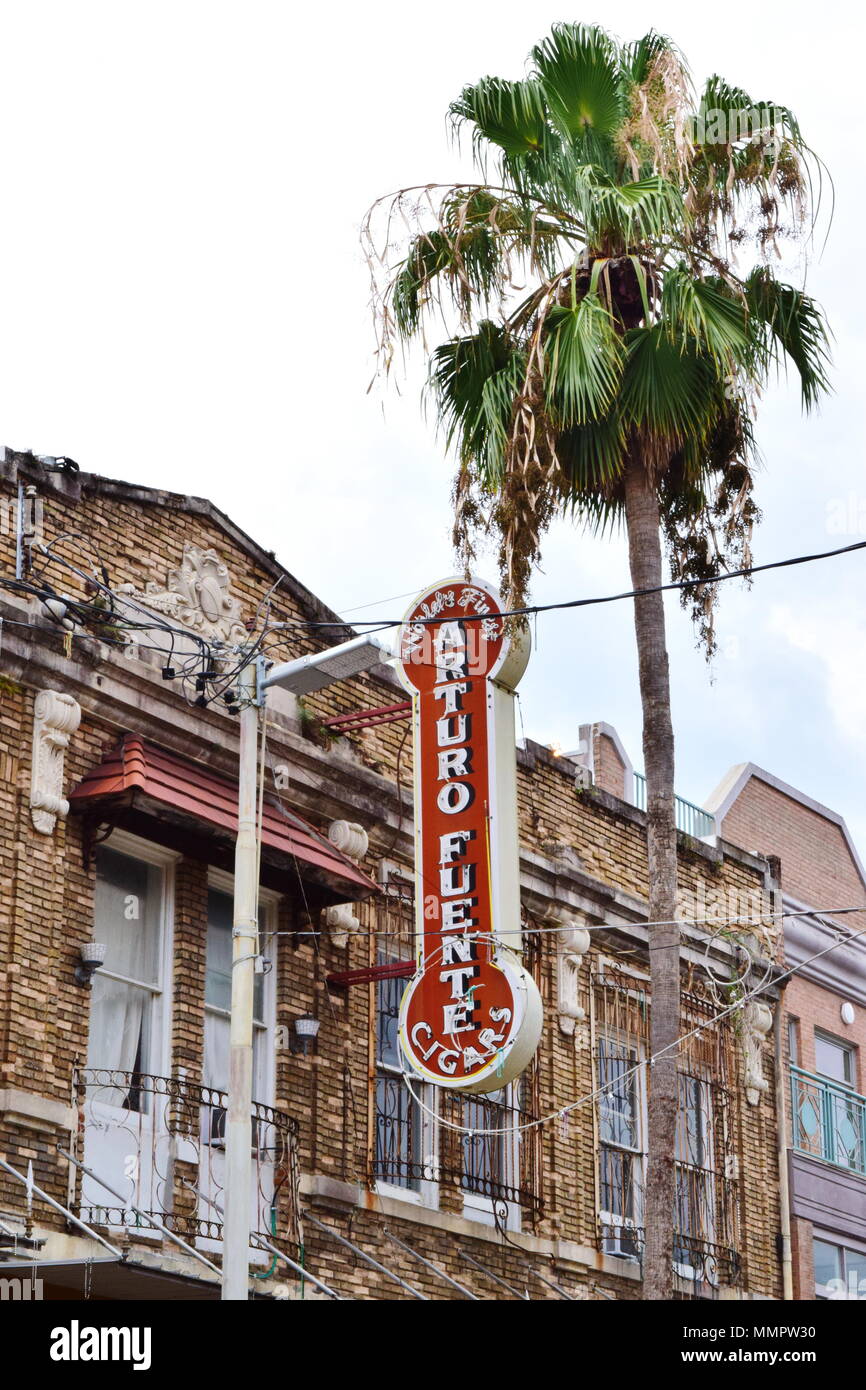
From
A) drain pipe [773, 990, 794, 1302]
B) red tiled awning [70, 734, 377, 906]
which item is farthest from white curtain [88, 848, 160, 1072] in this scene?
drain pipe [773, 990, 794, 1302]

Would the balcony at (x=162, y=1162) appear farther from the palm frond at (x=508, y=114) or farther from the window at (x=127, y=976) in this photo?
the palm frond at (x=508, y=114)

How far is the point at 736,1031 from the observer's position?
25375mm

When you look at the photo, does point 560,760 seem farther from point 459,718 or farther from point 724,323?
point 724,323

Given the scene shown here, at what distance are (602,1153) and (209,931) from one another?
6.31 m

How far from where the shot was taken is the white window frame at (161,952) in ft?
57.3

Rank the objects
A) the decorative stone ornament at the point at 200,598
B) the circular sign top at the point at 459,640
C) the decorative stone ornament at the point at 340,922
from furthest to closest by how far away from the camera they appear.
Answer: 1. the decorative stone ornament at the point at 340,922
2. the circular sign top at the point at 459,640
3. the decorative stone ornament at the point at 200,598

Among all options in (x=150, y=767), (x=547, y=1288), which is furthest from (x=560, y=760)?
(x=150, y=767)

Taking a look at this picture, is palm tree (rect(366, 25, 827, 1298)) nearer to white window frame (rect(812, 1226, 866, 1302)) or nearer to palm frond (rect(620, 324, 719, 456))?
palm frond (rect(620, 324, 719, 456))

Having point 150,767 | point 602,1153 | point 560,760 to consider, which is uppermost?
point 560,760

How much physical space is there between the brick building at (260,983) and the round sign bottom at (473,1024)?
0.43m

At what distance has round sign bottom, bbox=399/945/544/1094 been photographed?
17.7m

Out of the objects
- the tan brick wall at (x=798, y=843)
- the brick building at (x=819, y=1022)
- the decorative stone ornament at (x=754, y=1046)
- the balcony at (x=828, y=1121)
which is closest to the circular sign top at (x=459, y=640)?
the brick building at (x=819, y=1022)

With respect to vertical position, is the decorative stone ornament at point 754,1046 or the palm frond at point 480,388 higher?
the palm frond at point 480,388

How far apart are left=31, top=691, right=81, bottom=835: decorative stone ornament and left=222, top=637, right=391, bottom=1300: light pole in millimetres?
1985
